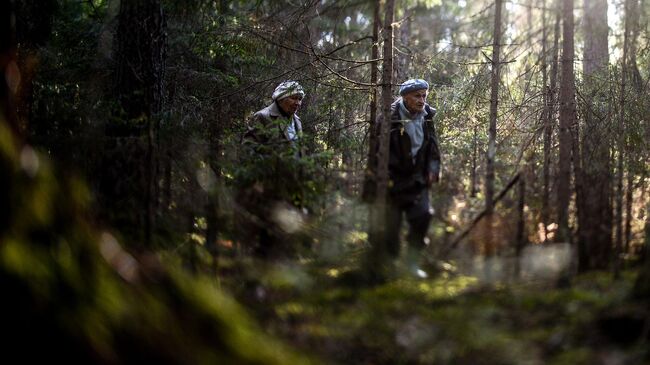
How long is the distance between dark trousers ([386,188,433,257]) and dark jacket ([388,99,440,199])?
18 centimetres

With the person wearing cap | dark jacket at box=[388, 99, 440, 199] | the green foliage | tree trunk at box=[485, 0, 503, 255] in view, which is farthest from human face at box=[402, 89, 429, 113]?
the green foliage

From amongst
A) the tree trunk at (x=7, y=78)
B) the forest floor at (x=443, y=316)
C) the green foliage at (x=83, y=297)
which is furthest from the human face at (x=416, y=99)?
the green foliage at (x=83, y=297)

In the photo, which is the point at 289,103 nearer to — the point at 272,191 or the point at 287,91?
the point at 287,91

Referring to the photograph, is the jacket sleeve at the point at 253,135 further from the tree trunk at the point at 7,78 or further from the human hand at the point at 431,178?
the tree trunk at the point at 7,78

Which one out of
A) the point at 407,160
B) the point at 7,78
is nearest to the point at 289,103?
the point at 407,160

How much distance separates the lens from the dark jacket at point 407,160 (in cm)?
692

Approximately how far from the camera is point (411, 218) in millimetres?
6496

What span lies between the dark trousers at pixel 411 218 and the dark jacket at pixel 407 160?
18 cm

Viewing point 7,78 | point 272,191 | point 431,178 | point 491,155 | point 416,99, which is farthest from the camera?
Result: point 491,155

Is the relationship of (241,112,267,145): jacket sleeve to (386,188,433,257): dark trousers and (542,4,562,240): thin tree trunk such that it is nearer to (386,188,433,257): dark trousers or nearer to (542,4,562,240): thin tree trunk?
(386,188,433,257): dark trousers

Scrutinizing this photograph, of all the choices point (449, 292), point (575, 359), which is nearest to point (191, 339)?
point (575, 359)

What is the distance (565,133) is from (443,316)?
349cm

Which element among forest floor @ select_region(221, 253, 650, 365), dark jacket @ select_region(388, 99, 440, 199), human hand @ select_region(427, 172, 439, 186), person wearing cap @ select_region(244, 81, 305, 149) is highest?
person wearing cap @ select_region(244, 81, 305, 149)

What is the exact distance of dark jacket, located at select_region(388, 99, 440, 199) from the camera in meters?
6.92
